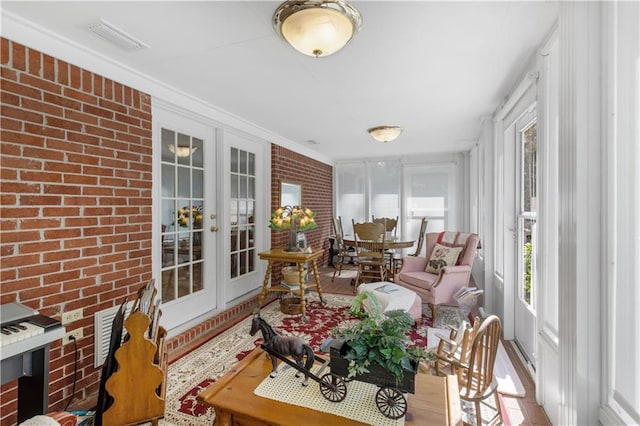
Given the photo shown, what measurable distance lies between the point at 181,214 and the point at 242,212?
0.97 metres

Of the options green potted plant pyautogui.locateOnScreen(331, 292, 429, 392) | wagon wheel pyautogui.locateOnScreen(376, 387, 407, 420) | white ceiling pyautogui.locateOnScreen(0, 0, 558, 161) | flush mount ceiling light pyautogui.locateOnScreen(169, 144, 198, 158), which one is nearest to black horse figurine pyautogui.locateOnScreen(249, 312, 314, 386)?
green potted plant pyautogui.locateOnScreen(331, 292, 429, 392)

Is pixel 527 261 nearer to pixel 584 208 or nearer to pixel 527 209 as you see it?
pixel 527 209

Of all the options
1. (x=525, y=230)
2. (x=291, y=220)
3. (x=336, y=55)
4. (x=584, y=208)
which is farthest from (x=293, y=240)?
(x=584, y=208)

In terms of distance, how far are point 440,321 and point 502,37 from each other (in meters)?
2.74

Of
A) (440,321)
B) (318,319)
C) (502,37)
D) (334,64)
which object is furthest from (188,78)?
(440,321)

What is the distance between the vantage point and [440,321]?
3.33m

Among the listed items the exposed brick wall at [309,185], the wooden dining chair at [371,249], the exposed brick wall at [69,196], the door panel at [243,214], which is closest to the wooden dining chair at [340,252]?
the wooden dining chair at [371,249]

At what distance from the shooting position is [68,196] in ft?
6.36

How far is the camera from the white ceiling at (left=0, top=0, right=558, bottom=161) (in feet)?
5.30

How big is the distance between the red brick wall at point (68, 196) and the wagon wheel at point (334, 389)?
1.76 metres

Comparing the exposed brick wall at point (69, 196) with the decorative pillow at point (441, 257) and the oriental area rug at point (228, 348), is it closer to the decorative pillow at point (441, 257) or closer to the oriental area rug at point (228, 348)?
the oriental area rug at point (228, 348)

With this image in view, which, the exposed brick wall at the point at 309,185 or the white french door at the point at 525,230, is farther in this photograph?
the exposed brick wall at the point at 309,185

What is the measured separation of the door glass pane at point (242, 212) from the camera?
12.0 feet

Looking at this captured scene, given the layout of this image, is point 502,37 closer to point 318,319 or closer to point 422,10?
point 422,10
